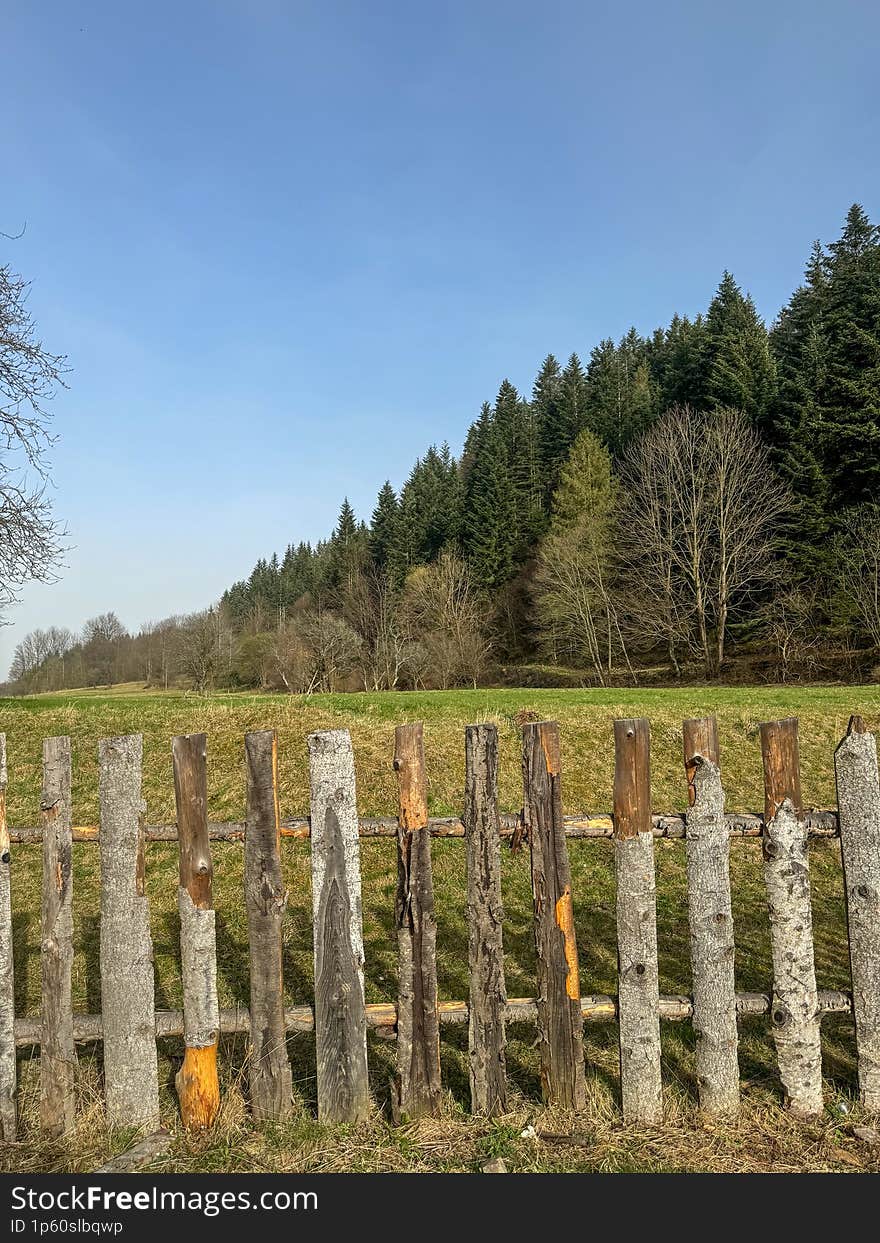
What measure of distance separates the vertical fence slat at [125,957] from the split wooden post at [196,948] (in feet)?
0.70

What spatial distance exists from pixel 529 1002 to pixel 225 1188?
5.41 ft

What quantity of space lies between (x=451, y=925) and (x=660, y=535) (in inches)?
1486

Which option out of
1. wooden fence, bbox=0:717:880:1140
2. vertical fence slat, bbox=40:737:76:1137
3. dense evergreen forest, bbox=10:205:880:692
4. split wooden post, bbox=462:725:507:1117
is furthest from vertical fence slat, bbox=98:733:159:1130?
dense evergreen forest, bbox=10:205:880:692

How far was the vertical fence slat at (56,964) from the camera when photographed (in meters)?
3.89

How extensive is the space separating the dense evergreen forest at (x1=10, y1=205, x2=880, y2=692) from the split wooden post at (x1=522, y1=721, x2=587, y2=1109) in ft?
102

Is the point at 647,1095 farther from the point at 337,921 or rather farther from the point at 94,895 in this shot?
the point at 94,895

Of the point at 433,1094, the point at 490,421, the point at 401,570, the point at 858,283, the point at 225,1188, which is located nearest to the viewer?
the point at 225,1188

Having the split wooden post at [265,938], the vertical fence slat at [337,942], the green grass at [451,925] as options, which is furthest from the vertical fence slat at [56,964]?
the vertical fence slat at [337,942]

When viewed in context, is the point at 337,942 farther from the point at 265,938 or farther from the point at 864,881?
the point at 864,881

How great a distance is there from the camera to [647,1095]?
12.6ft

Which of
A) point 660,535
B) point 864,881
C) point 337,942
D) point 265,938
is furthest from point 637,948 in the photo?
point 660,535

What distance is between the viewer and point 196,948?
382cm

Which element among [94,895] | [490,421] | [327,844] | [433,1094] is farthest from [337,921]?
[490,421]

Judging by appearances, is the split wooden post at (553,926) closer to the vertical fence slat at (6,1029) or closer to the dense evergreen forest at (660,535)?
the vertical fence slat at (6,1029)
